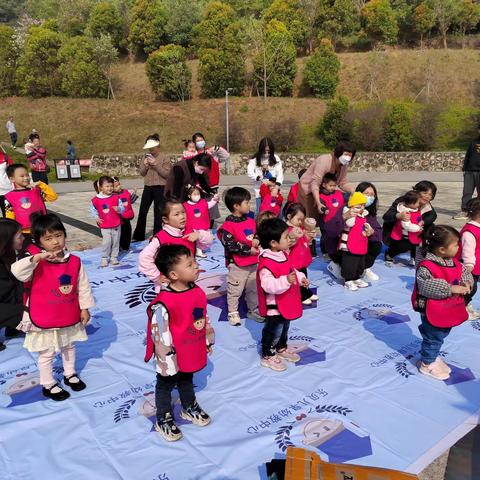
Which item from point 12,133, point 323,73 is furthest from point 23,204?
point 323,73

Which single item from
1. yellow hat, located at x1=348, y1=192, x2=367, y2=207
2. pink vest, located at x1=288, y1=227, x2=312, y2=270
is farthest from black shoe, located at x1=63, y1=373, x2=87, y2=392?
yellow hat, located at x1=348, y1=192, x2=367, y2=207

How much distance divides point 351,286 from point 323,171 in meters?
1.91

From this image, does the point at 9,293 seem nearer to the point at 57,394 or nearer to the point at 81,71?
the point at 57,394

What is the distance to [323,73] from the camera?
31.9m

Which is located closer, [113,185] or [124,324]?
[124,324]

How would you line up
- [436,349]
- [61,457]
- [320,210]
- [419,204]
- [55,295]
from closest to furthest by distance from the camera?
[61,457], [55,295], [436,349], [419,204], [320,210]

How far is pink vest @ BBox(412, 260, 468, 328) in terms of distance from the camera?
11.9ft

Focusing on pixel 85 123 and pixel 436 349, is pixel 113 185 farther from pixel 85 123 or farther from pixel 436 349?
pixel 85 123

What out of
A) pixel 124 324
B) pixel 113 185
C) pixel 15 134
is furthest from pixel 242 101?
pixel 124 324

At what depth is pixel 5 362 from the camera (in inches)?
170

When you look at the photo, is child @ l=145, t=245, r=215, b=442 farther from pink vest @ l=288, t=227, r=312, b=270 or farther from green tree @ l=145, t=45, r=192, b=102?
green tree @ l=145, t=45, r=192, b=102

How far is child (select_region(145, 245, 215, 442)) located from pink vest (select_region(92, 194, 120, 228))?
4.17m

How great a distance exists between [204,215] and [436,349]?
4036 millimetres

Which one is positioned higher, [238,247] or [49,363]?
[238,247]
